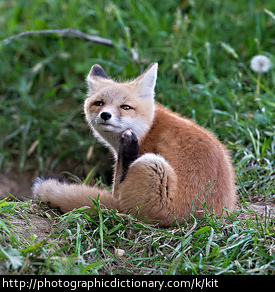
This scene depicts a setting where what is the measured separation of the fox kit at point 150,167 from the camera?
3.51 m

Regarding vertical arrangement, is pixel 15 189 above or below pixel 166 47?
below

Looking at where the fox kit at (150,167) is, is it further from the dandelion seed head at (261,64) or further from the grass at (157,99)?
the dandelion seed head at (261,64)

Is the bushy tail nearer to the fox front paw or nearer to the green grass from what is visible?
the fox front paw

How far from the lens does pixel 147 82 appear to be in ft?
14.2

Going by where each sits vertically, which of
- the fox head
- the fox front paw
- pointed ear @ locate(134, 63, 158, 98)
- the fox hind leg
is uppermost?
pointed ear @ locate(134, 63, 158, 98)

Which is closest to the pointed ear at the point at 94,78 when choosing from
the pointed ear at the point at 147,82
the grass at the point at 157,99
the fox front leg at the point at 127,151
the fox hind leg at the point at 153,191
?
the pointed ear at the point at 147,82

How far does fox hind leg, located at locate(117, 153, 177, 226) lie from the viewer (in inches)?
137

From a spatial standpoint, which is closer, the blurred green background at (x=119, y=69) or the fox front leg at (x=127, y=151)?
the fox front leg at (x=127, y=151)

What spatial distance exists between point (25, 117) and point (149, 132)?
335 cm

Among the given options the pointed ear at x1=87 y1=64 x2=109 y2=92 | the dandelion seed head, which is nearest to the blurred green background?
the dandelion seed head

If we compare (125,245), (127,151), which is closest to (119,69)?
(127,151)
